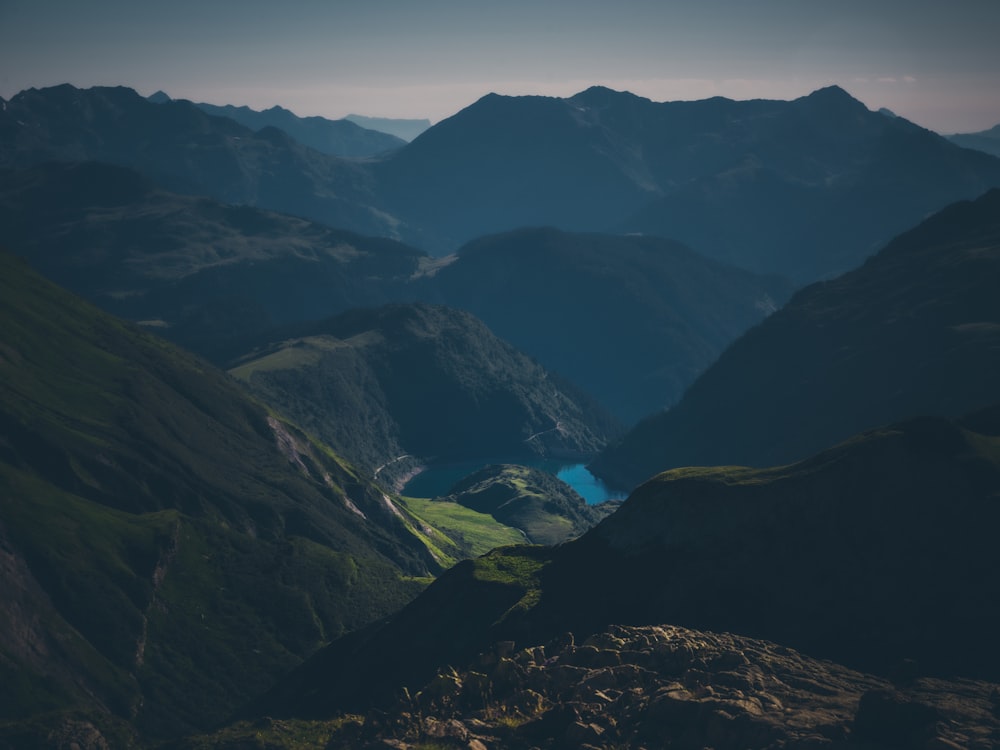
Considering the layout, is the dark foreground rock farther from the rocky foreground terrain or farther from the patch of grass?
the patch of grass

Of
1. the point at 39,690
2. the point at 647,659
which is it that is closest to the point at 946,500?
the point at 647,659

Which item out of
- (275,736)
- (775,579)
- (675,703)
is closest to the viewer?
(675,703)

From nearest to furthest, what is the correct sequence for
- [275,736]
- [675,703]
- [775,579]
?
[675,703] → [275,736] → [775,579]

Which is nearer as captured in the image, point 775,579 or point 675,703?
point 675,703

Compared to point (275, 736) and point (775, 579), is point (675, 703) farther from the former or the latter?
point (275, 736)

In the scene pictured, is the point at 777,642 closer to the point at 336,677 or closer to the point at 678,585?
the point at 678,585

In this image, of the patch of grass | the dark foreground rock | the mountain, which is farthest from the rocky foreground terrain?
the patch of grass

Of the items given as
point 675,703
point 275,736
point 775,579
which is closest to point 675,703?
point 675,703
